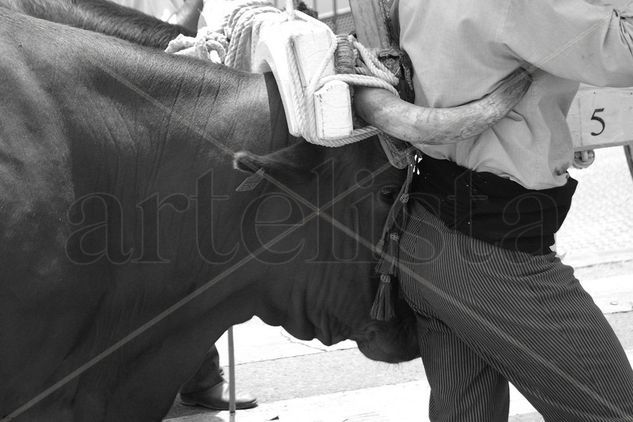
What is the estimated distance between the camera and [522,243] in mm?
2422

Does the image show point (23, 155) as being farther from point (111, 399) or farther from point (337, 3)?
point (337, 3)

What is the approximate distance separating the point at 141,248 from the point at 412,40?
0.88 meters

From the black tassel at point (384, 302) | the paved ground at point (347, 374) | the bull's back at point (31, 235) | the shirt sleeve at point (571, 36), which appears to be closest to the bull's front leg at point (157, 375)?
the bull's back at point (31, 235)

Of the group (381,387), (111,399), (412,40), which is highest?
(412,40)

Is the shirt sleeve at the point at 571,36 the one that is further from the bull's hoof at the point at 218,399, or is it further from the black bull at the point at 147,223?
the bull's hoof at the point at 218,399

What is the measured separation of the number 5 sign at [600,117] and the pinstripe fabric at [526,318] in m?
1.11

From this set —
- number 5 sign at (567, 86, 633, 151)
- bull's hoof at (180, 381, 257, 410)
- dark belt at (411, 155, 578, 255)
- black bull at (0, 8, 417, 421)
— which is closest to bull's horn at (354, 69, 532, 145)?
dark belt at (411, 155, 578, 255)

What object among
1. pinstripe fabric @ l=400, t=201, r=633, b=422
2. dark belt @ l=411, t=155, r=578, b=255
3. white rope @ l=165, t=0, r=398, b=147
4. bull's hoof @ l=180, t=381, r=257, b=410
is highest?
white rope @ l=165, t=0, r=398, b=147

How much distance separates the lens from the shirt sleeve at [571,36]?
7.09 ft

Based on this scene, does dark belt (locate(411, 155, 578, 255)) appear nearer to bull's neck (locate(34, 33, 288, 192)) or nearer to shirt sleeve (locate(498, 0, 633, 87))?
shirt sleeve (locate(498, 0, 633, 87))

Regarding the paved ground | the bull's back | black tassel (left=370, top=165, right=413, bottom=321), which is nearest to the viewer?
the bull's back

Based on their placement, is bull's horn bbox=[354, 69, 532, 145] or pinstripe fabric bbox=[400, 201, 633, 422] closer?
bull's horn bbox=[354, 69, 532, 145]

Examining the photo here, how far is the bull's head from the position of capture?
2604 mm

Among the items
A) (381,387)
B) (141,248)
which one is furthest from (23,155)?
(381,387)
